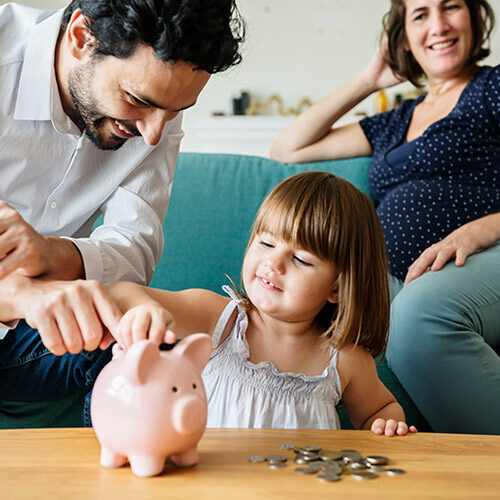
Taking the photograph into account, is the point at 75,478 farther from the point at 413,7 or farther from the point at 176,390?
the point at 413,7

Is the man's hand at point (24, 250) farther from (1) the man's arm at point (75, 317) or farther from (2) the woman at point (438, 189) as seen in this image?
(2) the woman at point (438, 189)

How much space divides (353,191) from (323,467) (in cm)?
66

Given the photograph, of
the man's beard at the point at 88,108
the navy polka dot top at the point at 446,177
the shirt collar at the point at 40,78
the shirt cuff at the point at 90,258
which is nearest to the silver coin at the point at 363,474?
the shirt cuff at the point at 90,258

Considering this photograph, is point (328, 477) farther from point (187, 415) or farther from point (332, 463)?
point (187, 415)

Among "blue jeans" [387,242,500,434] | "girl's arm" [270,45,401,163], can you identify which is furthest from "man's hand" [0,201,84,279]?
"girl's arm" [270,45,401,163]

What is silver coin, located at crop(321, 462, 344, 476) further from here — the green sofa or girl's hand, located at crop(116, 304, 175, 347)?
the green sofa

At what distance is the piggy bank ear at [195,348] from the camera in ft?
2.29

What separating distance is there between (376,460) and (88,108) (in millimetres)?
862

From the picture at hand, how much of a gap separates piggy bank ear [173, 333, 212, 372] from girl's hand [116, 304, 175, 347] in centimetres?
1

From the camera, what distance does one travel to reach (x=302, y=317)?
3.90 feet

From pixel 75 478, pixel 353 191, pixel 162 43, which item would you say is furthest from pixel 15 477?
pixel 353 191

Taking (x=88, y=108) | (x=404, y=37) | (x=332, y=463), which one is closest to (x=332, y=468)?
(x=332, y=463)

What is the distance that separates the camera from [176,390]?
66 centimetres

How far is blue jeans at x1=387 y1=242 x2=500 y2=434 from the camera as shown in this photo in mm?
1295
